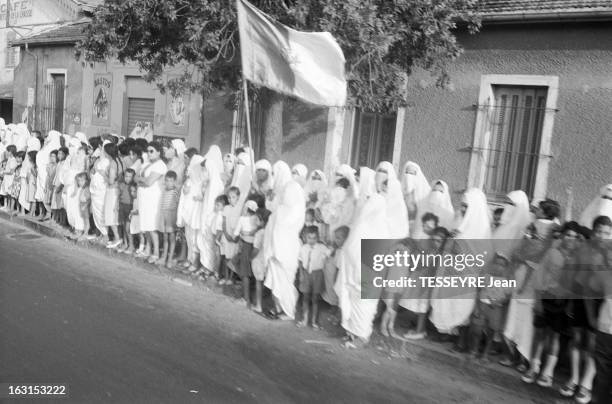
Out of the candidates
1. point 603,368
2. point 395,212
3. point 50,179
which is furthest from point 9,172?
point 603,368

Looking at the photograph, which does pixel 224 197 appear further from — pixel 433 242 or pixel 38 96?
pixel 38 96

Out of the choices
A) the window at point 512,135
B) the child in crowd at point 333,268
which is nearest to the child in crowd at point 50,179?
the child in crowd at point 333,268

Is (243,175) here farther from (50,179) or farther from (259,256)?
(50,179)

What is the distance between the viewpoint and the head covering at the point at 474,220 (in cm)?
552

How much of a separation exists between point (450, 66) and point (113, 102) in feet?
34.4

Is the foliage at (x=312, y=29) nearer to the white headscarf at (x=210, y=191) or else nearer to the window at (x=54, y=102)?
the white headscarf at (x=210, y=191)

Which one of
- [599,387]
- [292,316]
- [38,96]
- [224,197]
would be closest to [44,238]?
[224,197]

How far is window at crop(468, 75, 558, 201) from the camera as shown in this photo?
9164 millimetres

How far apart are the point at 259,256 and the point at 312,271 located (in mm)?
672

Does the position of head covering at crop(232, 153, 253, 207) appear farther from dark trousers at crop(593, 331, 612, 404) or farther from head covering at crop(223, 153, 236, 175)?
Result: dark trousers at crop(593, 331, 612, 404)

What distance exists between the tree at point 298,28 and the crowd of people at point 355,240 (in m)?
1.36

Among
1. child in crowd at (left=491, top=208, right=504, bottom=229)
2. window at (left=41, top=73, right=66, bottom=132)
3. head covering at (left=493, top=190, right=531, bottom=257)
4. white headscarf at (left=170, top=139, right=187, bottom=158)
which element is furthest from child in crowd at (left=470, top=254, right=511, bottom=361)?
window at (left=41, top=73, right=66, bottom=132)

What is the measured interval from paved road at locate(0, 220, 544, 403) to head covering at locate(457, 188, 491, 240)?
4.07 ft

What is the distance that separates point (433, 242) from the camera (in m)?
5.68
